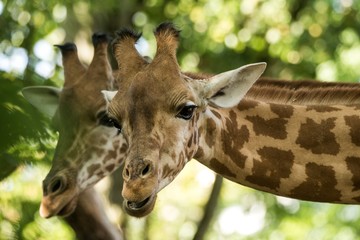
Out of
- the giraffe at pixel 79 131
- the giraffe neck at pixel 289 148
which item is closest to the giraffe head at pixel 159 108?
the giraffe neck at pixel 289 148

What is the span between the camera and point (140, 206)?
208 inches

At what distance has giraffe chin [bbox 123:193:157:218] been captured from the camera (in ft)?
17.3

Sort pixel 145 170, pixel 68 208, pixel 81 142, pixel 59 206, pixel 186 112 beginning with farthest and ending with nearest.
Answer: pixel 81 142 → pixel 68 208 → pixel 59 206 → pixel 186 112 → pixel 145 170

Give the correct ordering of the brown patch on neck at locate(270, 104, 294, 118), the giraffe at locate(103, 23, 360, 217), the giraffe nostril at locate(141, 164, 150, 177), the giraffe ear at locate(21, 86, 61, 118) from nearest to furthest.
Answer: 1. the giraffe nostril at locate(141, 164, 150, 177)
2. the giraffe at locate(103, 23, 360, 217)
3. the brown patch on neck at locate(270, 104, 294, 118)
4. the giraffe ear at locate(21, 86, 61, 118)

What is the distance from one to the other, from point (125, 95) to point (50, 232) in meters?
3.26

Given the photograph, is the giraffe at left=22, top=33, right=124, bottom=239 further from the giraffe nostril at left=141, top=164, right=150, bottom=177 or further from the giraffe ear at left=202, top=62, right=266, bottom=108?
the giraffe nostril at left=141, top=164, right=150, bottom=177

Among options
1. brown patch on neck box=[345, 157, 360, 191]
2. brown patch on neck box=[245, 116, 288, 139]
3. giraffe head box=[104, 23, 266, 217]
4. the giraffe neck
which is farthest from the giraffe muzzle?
brown patch on neck box=[345, 157, 360, 191]

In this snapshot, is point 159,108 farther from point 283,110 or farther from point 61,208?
point 61,208

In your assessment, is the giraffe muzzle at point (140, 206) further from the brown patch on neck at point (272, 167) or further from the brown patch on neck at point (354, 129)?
the brown patch on neck at point (354, 129)

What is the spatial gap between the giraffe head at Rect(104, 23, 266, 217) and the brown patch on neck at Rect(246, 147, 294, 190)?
1.51 feet

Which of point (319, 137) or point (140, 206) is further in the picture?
point (319, 137)

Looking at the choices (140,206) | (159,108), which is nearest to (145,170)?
(140,206)

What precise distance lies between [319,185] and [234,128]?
2.41 ft

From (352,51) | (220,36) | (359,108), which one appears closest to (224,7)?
(220,36)
